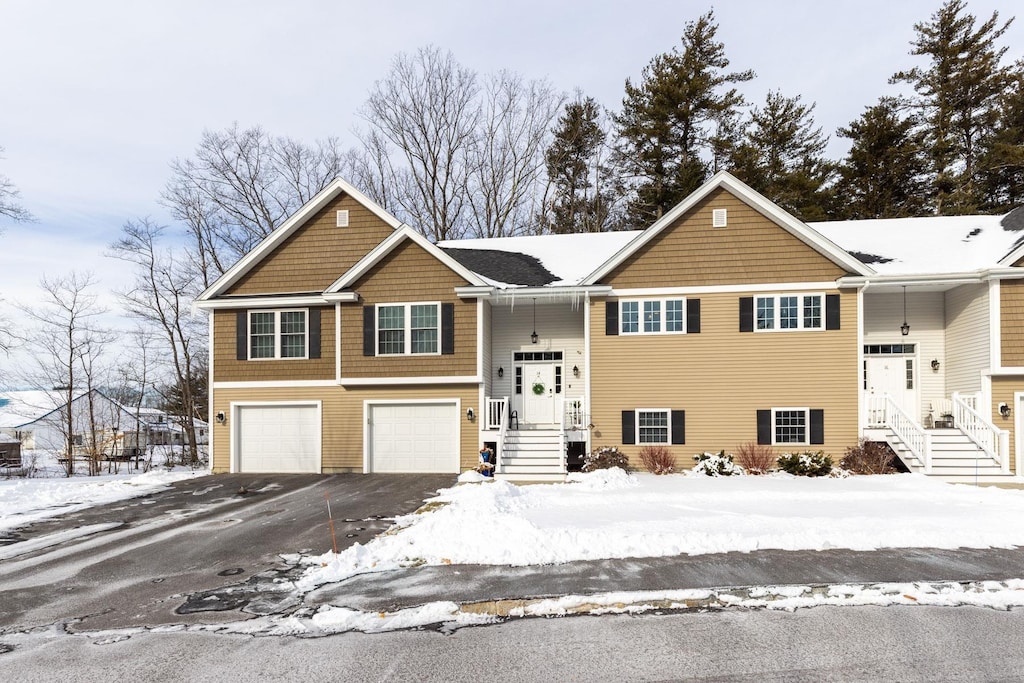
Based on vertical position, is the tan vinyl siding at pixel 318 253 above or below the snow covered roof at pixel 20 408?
above

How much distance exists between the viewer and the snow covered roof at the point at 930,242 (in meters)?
16.4

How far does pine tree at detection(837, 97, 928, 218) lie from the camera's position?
Result: 103ft

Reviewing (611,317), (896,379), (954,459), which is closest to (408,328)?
(611,317)

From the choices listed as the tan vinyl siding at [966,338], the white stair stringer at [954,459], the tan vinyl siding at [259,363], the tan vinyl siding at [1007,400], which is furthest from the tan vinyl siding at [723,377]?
the tan vinyl siding at [259,363]

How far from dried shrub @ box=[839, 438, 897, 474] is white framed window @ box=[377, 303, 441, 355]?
1099 cm

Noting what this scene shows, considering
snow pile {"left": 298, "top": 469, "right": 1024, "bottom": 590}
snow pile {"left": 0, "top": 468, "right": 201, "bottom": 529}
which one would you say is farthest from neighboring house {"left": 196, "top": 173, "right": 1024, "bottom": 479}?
snow pile {"left": 298, "top": 469, "right": 1024, "bottom": 590}

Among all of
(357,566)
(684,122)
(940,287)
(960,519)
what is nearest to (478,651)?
(357,566)

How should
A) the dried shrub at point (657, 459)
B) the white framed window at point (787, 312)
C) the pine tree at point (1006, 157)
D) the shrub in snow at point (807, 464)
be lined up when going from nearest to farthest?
the shrub in snow at point (807, 464), the dried shrub at point (657, 459), the white framed window at point (787, 312), the pine tree at point (1006, 157)

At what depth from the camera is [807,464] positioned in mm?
15312

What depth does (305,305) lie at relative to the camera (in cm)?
1791

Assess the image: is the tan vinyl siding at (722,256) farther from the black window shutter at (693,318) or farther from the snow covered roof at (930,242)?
the snow covered roof at (930,242)

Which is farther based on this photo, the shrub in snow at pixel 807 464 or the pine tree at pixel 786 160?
the pine tree at pixel 786 160

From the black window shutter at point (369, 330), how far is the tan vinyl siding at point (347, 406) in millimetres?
1120

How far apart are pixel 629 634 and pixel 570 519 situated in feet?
14.6
